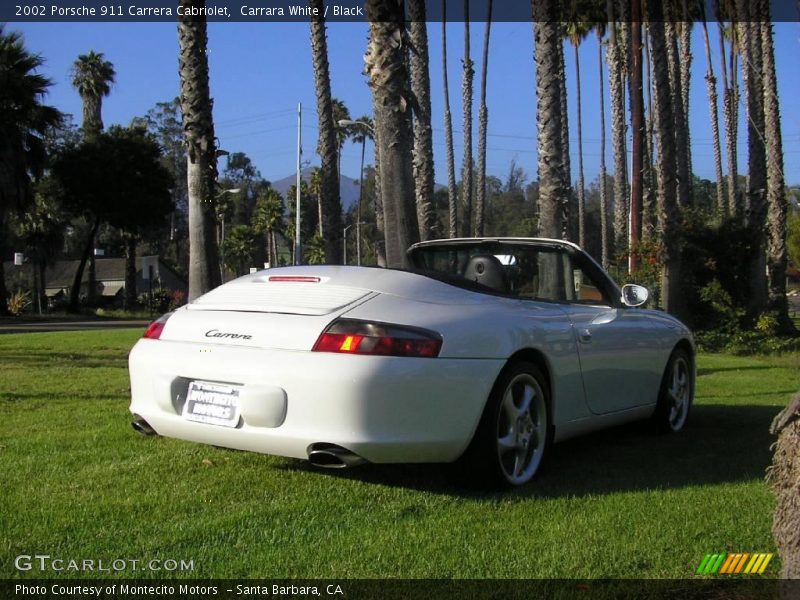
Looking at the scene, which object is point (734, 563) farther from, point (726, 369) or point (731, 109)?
point (731, 109)

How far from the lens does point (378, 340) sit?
4.21 metres

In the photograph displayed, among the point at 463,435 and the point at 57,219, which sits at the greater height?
the point at 57,219

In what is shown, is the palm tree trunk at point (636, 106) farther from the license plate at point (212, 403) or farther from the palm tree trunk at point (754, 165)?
the license plate at point (212, 403)

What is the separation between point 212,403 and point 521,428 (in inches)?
65.2

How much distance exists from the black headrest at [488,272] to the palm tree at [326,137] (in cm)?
1391

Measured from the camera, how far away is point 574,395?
17.4ft

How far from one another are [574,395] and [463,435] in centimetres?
119

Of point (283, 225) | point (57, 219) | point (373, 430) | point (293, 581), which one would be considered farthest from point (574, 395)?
point (283, 225)

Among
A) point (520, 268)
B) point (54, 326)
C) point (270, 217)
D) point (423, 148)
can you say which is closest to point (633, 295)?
point (520, 268)

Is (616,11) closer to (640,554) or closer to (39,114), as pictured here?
(39,114)

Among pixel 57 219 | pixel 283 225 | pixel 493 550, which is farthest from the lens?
pixel 283 225

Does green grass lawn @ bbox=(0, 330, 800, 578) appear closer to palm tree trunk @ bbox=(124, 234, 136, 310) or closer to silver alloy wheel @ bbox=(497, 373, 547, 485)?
silver alloy wheel @ bbox=(497, 373, 547, 485)

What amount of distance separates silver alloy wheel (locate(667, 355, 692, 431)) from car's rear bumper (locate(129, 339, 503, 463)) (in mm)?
2620
